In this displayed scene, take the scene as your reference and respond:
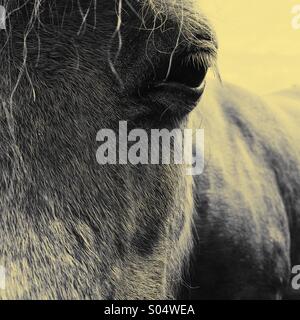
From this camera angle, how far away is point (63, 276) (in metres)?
1.16

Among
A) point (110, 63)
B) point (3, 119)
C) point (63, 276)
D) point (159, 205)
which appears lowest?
point (63, 276)

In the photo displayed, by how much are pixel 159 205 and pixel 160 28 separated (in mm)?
457

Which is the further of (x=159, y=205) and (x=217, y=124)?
(x=217, y=124)

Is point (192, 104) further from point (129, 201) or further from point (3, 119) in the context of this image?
point (3, 119)

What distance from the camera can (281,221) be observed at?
2.60m

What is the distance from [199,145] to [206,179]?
0.58 feet

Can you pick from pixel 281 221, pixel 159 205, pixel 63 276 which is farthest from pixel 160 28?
pixel 281 221

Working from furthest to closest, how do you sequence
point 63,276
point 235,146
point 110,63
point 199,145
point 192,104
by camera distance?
point 235,146 → point 199,145 → point 192,104 → point 110,63 → point 63,276

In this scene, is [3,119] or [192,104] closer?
[3,119]

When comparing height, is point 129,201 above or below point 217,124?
below

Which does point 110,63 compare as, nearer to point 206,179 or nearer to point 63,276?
point 63,276

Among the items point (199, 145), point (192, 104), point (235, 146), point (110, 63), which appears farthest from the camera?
point (235, 146)

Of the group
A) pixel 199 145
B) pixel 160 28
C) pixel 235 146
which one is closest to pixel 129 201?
pixel 160 28

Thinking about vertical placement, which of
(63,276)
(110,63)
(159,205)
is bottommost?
(63,276)
